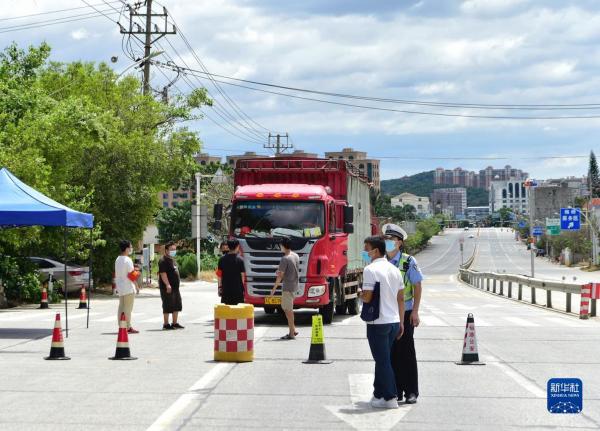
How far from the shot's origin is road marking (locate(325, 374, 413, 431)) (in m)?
8.92

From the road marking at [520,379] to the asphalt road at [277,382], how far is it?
0.01 meters

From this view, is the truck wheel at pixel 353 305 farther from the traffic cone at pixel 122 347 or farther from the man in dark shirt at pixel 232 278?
the traffic cone at pixel 122 347

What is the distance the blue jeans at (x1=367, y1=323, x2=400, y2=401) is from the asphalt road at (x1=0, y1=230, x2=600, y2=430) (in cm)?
26

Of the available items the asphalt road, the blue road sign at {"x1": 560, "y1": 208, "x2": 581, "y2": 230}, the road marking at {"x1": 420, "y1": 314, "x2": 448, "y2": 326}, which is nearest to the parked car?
the asphalt road

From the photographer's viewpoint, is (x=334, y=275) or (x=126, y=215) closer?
(x=334, y=275)

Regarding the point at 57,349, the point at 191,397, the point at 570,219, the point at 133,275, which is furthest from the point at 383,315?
the point at 570,219

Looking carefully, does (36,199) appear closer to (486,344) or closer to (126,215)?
(486,344)

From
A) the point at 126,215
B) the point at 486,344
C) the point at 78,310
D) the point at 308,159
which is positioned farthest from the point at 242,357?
the point at 126,215

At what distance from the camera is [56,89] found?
127 ft

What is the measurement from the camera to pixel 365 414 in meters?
9.54

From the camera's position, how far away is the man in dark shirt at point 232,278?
1772cm

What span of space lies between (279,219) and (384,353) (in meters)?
11.5

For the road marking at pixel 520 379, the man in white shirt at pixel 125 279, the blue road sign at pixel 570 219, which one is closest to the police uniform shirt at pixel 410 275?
the road marking at pixel 520 379

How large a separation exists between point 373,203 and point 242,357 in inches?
650
